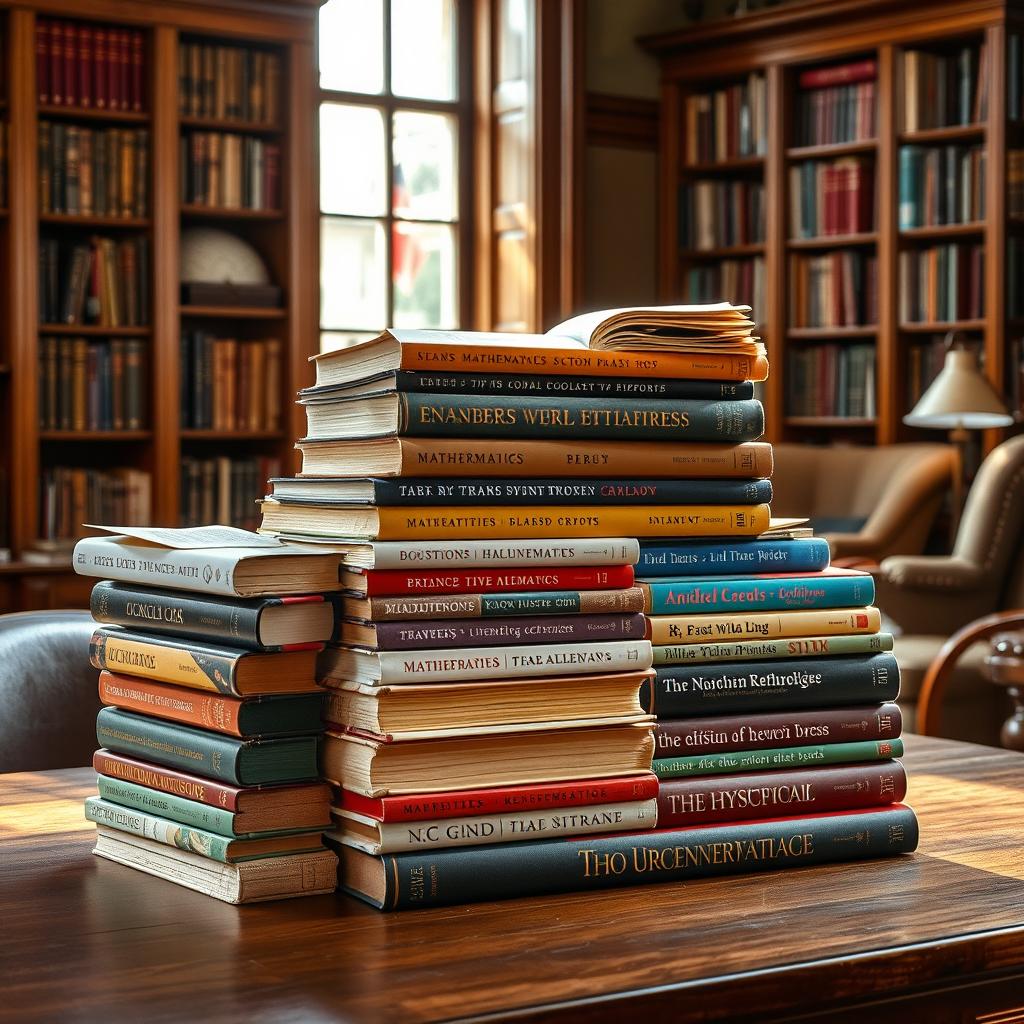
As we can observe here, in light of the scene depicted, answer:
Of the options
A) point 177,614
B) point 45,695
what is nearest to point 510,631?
point 177,614

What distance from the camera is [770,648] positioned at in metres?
1.17

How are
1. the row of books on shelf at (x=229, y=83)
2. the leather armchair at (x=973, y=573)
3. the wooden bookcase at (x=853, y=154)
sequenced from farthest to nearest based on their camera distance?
the wooden bookcase at (x=853, y=154)
the row of books on shelf at (x=229, y=83)
the leather armchair at (x=973, y=573)

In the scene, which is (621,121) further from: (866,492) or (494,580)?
(494,580)

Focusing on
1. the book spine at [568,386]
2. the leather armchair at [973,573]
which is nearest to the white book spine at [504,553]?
the book spine at [568,386]

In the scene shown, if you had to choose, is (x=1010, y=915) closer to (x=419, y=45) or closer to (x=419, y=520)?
(x=419, y=520)

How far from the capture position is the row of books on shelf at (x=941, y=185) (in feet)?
20.7

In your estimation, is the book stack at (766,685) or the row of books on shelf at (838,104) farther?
the row of books on shelf at (838,104)

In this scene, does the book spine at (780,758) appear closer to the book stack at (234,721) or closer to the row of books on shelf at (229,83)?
the book stack at (234,721)

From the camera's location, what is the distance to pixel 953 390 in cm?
566

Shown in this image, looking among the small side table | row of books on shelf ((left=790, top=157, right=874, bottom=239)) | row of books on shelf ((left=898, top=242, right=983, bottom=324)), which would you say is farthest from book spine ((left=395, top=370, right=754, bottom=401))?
row of books on shelf ((left=790, top=157, right=874, bottom=239))

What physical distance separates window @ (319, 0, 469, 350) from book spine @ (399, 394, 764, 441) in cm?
565

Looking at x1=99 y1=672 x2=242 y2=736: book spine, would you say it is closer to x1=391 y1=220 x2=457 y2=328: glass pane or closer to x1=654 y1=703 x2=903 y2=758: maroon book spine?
x1=654 y1=703 x2=903 y2=758: maroon book spine

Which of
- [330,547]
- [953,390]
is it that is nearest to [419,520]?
[330,547]

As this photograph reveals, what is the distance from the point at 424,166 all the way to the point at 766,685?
6.17 metres
